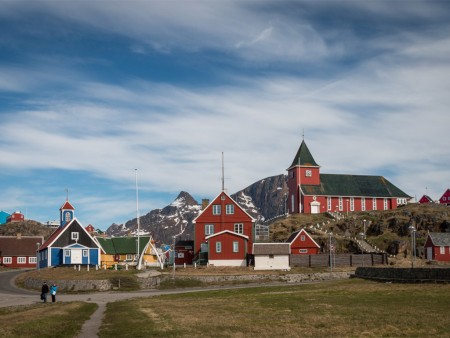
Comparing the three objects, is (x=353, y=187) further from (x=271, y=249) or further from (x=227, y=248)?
(x=227, y=248)

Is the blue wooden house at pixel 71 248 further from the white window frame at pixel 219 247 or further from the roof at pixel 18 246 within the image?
the roof at pixel 18 246

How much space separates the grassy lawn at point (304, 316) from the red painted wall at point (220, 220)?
134ft

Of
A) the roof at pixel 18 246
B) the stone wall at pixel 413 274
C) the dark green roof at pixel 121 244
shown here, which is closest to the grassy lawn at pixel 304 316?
the stone wall at pixel 413 274

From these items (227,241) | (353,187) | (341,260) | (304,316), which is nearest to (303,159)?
(353,187)

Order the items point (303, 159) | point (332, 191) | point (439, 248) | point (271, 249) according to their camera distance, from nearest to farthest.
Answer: point (271, 249)
point (439, 248)
point (332, 191)
point (303, 159)

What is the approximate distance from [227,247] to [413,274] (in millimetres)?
36137

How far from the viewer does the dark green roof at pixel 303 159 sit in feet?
372

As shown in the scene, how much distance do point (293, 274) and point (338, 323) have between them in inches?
1780

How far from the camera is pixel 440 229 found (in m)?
95.1

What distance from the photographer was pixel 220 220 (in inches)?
3393

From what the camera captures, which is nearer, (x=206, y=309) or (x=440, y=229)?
(x=206, y=309)

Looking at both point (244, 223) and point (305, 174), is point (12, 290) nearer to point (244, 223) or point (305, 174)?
point (244, 223)

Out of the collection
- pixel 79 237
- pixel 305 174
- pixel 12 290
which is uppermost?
pixel 305 174

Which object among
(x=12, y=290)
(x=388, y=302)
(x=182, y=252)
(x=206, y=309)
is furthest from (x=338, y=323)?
(x=182, y=252)
